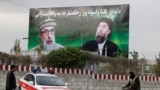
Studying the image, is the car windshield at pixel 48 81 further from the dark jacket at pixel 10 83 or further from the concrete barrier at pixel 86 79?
the concrete barrier at pixel 86 79

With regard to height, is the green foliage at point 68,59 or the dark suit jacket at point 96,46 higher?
the dark suit jacket at point 96,46

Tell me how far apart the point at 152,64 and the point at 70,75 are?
1317 centimetres

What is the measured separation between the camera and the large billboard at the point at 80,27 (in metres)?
71.1

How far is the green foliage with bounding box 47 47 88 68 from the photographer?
31.0 meters

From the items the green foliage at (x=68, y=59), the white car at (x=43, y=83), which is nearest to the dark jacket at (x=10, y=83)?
the white car at (x=43, y=83)

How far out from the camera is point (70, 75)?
86.3 ft

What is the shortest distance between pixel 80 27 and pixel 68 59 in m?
45.0

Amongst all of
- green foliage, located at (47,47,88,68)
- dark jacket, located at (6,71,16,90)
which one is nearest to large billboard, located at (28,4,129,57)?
green foliage, located at (47,47,88,68)

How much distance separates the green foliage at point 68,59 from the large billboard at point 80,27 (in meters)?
35.6

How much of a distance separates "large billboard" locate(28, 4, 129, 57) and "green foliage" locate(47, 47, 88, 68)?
117 ft

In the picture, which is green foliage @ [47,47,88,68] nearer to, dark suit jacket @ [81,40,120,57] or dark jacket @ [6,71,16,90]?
dark jacket @ [6,71,16,90]

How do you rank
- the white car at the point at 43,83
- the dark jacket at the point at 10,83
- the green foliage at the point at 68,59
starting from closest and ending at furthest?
the dark jacket at the point at 10,83 → the white car at the point at 43,83 → the green foliage at the point at 68,59

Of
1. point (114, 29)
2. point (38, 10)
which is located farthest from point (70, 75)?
point (38, 10)

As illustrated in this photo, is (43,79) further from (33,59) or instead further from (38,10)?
(38,10)
